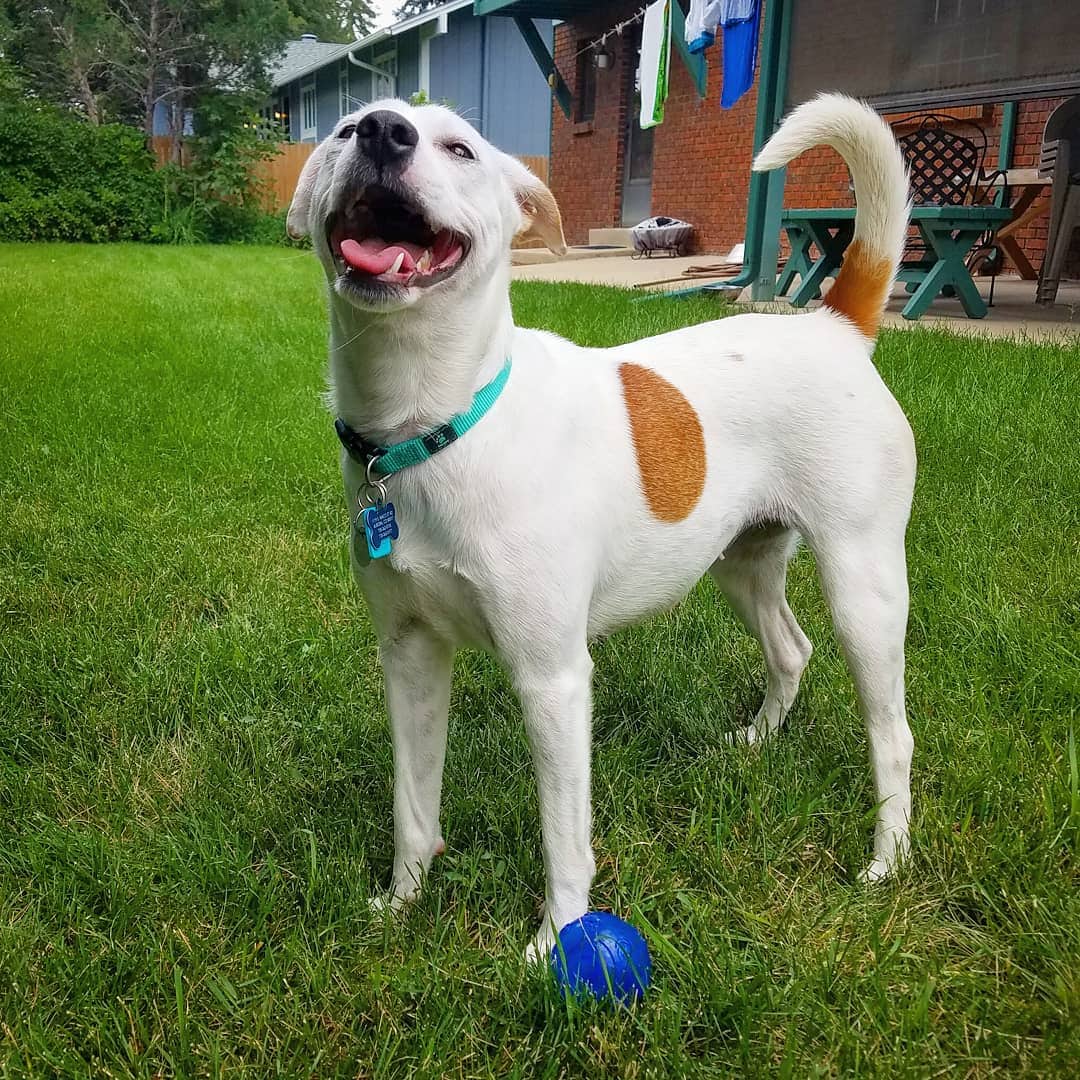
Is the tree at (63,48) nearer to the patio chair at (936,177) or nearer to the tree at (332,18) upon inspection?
the tree at (332,18)

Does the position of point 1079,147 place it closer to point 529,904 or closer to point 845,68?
point 845,68

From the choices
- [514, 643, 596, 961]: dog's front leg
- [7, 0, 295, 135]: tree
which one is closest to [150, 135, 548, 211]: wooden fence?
[7, 0, 295, 135]: tree

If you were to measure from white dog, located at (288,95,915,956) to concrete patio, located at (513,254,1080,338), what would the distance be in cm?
510

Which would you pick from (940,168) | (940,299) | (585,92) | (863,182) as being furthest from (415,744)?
(585,92)

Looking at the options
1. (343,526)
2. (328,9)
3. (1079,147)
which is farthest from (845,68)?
(328,9)

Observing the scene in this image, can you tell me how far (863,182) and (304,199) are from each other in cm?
130

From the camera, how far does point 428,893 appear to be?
209 centimetres

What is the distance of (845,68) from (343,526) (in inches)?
237

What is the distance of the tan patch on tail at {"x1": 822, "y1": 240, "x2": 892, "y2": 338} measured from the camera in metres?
2.46

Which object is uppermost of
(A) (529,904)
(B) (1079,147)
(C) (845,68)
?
(C) (845,68)

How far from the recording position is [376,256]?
1.71 m

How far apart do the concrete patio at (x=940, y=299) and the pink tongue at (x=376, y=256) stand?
233 inches

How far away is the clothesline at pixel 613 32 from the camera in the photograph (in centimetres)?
1362

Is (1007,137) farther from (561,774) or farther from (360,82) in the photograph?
(360,82)
